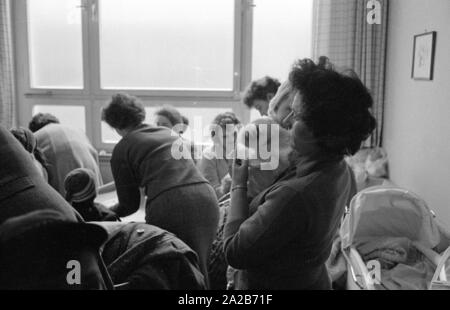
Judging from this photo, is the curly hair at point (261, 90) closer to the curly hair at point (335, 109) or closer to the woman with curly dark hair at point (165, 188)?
the woman with curly dark hair at point (165, 188)

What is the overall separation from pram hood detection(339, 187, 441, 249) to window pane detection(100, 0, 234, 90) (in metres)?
1.83

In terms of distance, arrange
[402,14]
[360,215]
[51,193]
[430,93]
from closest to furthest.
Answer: [51,193]
[360,215]
[430,93]
[402,14]

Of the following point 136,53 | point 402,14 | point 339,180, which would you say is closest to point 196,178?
point 339,180

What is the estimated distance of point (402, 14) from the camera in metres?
2.87

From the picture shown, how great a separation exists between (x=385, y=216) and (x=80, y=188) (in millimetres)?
1443

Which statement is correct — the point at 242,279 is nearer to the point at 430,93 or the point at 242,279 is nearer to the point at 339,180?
the point at 339,180

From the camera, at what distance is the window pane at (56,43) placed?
147 inches

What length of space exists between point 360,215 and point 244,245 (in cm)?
138

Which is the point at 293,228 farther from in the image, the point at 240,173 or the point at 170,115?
the point at 170,115

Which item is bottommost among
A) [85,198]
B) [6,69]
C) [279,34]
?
[85,198]

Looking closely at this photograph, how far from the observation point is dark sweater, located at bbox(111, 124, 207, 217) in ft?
5.80

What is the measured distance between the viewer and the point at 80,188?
167 cm

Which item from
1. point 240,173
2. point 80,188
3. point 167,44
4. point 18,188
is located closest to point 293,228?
point 240,173

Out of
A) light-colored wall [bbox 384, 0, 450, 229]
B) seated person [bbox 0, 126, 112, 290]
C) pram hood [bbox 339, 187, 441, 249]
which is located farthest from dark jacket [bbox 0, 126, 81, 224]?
light-colored wall [bbox 384, 0, 450, 229]
